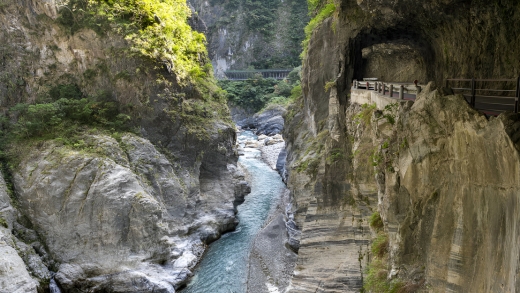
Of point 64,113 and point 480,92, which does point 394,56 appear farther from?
point 64,113

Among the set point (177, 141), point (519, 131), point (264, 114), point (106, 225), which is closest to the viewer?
point (519, 131)

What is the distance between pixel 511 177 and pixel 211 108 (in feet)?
76.4

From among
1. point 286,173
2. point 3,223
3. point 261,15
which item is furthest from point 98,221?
point 261,15

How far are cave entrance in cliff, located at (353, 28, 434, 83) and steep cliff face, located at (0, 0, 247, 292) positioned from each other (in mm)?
11752

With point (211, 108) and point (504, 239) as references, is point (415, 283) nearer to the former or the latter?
point (504, 239)

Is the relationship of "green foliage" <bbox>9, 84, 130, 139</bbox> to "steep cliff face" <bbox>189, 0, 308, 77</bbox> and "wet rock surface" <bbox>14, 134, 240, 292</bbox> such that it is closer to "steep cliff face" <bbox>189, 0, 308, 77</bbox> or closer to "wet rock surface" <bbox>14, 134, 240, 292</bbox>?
"wet rock surface" <bbox>14, 134, 240, 292</bbox>

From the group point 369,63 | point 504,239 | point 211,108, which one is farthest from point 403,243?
point 211,108

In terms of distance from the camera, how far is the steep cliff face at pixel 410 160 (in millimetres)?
6859

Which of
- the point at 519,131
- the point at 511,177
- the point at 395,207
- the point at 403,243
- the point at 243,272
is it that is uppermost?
the point at 519,131

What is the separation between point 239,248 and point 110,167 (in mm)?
9269

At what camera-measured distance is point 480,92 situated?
13648 mm

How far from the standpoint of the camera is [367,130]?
46.3 feet

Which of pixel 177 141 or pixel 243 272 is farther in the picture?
pixel 177 141

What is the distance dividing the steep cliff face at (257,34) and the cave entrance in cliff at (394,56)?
50795 mm
